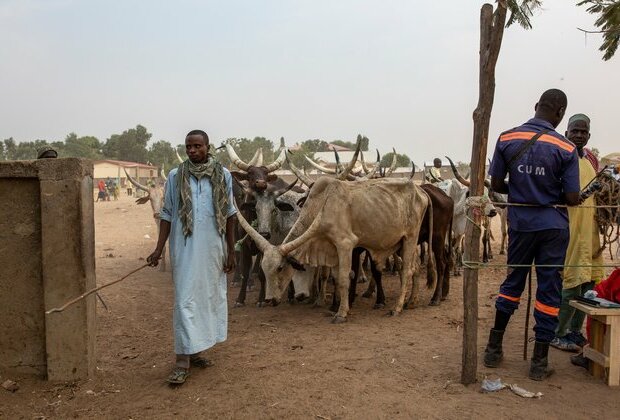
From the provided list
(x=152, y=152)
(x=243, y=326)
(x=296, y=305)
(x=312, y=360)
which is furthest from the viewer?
(x=152, y=152)

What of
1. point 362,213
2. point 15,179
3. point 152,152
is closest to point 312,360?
point 362,213

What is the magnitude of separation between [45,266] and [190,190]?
4.16 ft

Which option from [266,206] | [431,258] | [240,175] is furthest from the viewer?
[240,175]

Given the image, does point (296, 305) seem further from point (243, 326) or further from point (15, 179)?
point (15, 179)

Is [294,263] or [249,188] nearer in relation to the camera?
[294,263]

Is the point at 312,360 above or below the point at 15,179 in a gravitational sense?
below

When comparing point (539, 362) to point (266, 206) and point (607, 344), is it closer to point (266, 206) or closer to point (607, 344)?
point (607, 344)

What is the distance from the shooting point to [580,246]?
477 cm

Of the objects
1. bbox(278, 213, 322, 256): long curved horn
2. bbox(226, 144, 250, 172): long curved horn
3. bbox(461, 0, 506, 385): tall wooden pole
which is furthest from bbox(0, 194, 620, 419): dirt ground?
bbox(226, 144, 250, 172): long curved horn

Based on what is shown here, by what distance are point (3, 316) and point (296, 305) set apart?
385 centimetres

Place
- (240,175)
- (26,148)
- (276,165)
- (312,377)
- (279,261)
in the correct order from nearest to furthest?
(312,377)
(279,261)
(240,175)
(276,165)
(26,148)

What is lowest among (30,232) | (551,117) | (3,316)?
(3,316)

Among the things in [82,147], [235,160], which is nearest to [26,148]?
[82,147]

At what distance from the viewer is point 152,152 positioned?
65125 millimetres
